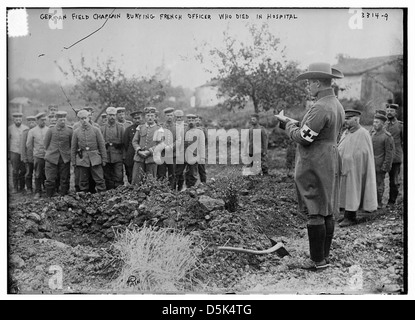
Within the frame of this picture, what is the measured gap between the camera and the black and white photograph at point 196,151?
5.68m

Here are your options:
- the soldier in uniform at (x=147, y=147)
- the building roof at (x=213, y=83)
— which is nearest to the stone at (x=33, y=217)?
the soldier in uniform at (x=147, y=147)

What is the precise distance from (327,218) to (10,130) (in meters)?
3.62

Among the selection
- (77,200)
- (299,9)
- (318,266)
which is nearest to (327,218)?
(318,266)

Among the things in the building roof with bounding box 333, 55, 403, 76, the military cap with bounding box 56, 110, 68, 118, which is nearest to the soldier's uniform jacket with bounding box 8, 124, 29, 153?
the military cap with bounding box 56, 110, 68, 118

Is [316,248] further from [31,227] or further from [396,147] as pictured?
[31,227]

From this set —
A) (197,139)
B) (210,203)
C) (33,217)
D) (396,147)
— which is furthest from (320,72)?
(33,217)

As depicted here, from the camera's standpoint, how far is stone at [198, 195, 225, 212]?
599 centimetres

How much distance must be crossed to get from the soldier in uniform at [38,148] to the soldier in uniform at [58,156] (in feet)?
0.18

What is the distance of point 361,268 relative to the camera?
5.79 m

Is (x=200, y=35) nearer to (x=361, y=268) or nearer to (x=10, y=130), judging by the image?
(x=10, y=130)

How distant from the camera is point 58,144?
20.6 ft

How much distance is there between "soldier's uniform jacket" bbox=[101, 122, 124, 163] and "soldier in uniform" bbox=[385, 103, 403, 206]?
3143 millimetres

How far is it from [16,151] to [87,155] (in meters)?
0.81
